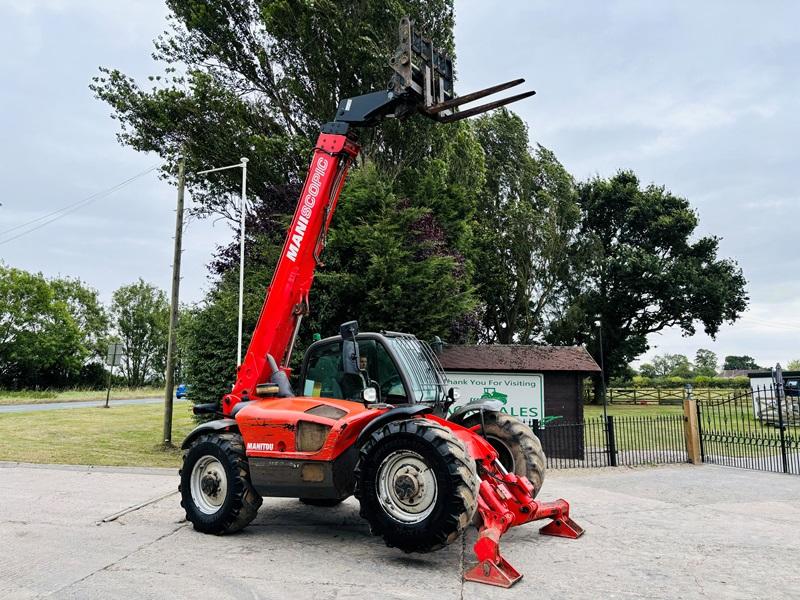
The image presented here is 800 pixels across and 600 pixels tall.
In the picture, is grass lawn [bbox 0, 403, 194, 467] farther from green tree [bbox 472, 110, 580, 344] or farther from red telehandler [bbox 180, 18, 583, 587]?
green tree [bbox 472, 110, 580, 344]

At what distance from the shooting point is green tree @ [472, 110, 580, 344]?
96.3 feet

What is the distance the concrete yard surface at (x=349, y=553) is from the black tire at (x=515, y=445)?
0.63 m

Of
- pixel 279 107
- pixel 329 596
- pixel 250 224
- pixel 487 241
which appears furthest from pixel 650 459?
pixel 487 241

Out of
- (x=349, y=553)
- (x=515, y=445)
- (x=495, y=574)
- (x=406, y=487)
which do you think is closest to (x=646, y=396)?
(x=515, y=445)

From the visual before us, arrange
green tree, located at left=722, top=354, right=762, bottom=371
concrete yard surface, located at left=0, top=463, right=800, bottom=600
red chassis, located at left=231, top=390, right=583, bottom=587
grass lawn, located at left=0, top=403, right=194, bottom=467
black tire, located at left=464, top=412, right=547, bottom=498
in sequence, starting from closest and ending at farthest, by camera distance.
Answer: concrete yard surface, located at left=0, top=463, right=800, bottom=600, red chassis, located at left=231, top=390, right=583, bottom=587, black tire, located at left=464, top=412, right=547, bottom=498, grass lawn, located at left=0, top=403, right=194, bottom=467, green tree, located at left=722, top=354, right=762, bottom=371

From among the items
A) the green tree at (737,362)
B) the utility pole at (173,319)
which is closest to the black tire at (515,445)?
the utility pole at (173,319)

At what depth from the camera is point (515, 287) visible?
100 feet

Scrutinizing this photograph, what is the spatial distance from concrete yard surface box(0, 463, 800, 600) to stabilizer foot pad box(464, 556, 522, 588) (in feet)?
0.28

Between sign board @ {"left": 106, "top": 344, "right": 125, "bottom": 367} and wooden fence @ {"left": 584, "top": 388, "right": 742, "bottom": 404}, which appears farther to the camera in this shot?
wooden fence @ {"left": 584, "top": 388, "right": 742, "bottom": 404}

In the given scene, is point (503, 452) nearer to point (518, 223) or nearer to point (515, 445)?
point (515, 445)

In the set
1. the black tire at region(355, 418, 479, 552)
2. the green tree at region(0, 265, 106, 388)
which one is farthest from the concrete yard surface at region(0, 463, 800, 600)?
the green tree at region(0, 265, 106, 388)

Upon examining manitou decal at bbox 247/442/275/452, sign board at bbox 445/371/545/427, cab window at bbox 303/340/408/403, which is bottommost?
manitou decal at bbox 247/442/275/452

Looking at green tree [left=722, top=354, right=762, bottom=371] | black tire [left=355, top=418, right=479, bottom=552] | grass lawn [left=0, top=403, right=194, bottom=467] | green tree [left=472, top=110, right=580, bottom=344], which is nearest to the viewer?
black tire [left=355, top=418, right=479, bottom=552]

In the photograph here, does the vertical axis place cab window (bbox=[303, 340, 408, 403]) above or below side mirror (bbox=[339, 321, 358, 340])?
below
